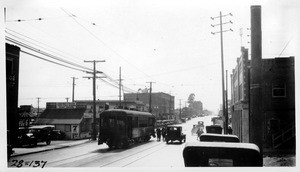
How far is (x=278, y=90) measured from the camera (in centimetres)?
2064

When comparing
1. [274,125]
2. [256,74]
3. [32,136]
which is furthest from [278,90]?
[32,136]

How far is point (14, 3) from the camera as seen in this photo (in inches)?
359

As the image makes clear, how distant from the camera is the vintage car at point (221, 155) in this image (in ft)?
19.7

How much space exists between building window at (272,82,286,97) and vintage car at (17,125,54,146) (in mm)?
21448

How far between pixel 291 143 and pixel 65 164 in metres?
15.1

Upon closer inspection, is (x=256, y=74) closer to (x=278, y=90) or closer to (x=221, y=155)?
(x=221, y=155)

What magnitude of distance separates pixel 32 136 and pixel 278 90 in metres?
21.9

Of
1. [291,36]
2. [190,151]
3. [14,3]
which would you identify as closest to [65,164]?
[14,3]

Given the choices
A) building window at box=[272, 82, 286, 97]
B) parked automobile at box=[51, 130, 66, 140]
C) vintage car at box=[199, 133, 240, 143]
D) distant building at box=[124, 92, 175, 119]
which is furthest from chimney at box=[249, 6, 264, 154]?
distant building at box=[124, 92, 175, 119]

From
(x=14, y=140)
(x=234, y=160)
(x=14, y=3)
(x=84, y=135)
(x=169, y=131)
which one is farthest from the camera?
(x=84, y=135)

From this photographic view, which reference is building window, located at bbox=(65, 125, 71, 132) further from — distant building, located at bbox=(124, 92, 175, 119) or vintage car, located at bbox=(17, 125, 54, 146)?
distant building, located at bbox=(124, 92, 175, 119)

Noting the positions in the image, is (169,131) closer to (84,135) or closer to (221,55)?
(221,55)

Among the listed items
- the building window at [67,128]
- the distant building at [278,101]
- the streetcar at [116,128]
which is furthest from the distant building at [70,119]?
the distant building at [278,101]

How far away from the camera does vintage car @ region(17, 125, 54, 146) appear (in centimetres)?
2610
